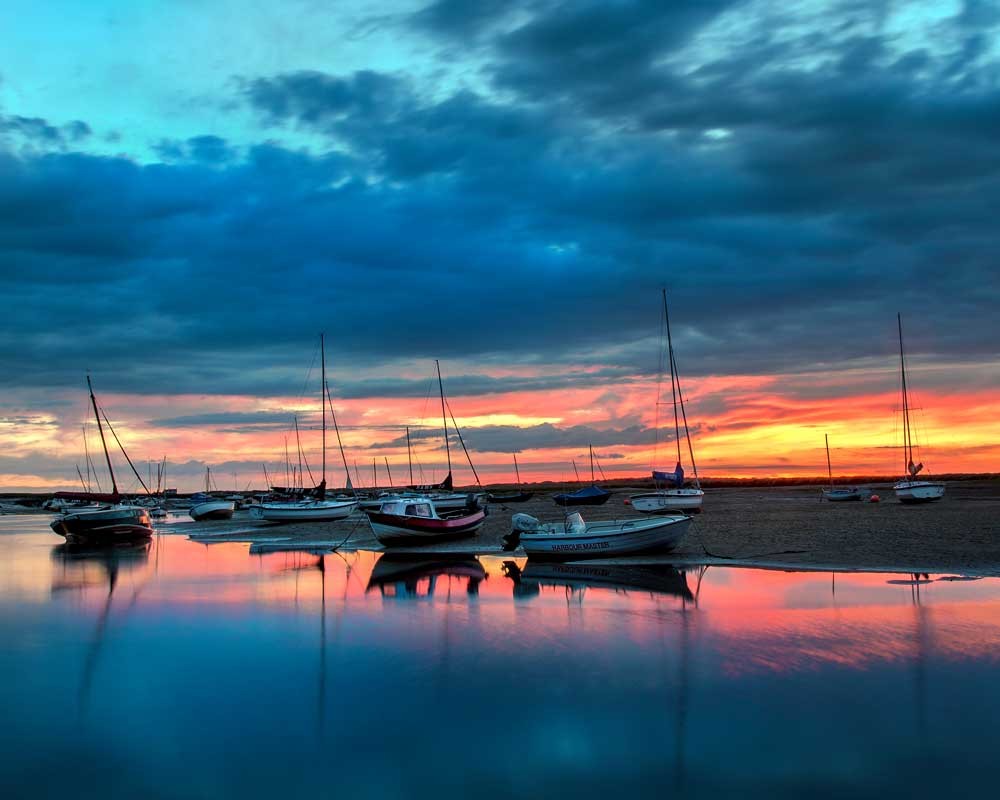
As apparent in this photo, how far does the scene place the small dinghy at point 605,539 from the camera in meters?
32.5

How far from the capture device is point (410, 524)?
4334 cm

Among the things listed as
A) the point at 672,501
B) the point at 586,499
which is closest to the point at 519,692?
the point at 672,501

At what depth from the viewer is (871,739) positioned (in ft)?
37.8

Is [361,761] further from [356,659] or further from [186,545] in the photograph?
[186,545]

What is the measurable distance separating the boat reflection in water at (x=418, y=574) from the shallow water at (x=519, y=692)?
107 cm

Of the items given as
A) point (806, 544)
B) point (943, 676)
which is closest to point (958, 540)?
point (806, 544)

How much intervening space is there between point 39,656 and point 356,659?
7210 mm

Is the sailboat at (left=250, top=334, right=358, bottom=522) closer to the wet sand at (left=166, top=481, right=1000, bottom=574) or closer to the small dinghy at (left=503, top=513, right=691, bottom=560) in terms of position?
the wet sand at (left=166, top=481, right=1000, bottom=574)

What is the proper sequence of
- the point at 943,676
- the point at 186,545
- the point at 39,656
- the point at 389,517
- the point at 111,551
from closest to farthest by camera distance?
the point at 943,676 < the point at 39,656 < the point at 389,517 < the point at 111,551 < the point at 186,545

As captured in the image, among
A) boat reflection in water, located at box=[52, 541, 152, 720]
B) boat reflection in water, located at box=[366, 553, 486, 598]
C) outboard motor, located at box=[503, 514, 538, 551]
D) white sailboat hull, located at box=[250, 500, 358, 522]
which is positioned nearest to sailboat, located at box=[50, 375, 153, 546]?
boat reflection in water, located at box=[52, 541, 152, 720]

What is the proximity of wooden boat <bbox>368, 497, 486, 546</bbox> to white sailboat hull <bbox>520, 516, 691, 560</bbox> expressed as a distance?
10.6 metres

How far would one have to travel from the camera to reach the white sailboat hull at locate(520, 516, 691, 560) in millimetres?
32531

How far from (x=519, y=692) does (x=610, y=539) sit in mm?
18546

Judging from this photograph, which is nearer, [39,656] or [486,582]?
[39,656]
